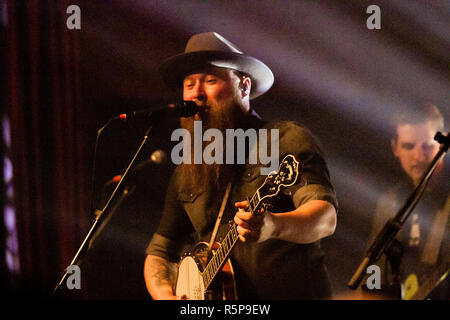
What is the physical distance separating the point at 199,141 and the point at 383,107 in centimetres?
A: 126

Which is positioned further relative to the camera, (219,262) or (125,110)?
(125,110)

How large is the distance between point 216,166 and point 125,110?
1095 mm

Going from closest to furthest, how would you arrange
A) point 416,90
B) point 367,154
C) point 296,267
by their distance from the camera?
point 296,267 < point 416,90 < point 367,154

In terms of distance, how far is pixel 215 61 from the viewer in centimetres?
257

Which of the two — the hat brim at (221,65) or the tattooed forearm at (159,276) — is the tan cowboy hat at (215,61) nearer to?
the hat brim at (221,65)

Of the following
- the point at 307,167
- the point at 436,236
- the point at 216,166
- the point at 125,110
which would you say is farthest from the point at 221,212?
the point at 436,236

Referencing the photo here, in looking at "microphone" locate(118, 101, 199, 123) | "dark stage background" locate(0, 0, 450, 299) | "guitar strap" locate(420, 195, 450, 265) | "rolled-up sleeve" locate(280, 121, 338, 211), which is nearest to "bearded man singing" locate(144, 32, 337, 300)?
"rolled-up sleeve" locate(280, 121, 338, 211)

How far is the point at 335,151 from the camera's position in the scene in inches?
129

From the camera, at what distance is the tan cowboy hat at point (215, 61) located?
257 cm

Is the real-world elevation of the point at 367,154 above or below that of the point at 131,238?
above

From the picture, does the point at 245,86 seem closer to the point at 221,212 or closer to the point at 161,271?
the point at 221,212

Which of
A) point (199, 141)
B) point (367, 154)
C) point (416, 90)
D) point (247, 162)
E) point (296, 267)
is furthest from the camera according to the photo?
point (367, 154)

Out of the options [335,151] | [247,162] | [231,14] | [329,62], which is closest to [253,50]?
[231,14]

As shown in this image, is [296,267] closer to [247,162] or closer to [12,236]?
[247,162]
